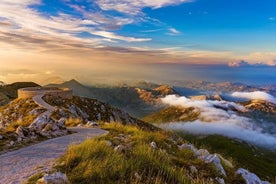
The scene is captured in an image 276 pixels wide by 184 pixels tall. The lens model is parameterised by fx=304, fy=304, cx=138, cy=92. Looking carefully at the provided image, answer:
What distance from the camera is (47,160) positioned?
46.7ft

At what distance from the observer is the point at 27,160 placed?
571 inches

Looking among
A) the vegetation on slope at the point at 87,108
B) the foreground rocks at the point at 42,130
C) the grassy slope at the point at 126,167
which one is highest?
the grassy slope at the point at 126,167

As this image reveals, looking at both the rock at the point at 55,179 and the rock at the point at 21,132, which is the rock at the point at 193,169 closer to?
the rock at the point at 55,179

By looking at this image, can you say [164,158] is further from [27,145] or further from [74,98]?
[74,98]

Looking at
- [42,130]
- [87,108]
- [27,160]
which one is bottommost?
[87,108]

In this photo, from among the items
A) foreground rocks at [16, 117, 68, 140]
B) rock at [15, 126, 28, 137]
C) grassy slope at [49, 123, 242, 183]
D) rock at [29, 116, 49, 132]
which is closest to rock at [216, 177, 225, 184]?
grassy slope at [49, 123, 242, 183]

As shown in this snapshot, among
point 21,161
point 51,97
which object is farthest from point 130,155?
point 51,97

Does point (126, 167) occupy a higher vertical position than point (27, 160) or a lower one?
higher

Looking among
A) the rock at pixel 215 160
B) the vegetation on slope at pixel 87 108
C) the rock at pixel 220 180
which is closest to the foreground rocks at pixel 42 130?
the rock at pixel 215 160

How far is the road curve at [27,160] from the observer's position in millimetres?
11635

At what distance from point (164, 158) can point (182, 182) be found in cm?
297

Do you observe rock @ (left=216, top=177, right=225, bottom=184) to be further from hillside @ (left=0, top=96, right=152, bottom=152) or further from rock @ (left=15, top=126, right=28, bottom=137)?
rock @ (left=15, top=126, right=28, bottom=137)

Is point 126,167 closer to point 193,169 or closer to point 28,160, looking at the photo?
point 193,169

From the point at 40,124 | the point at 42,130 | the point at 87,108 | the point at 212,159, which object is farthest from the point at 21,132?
the point at 87,108
